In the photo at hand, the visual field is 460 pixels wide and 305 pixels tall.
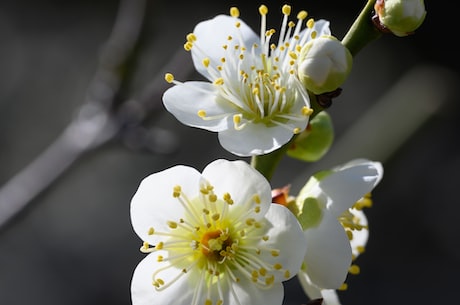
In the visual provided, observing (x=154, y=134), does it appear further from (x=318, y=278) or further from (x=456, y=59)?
(x=456, y=59)

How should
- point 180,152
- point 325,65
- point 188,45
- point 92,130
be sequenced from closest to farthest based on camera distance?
point 325,65, point 188,45, point 92,130, point 180,152

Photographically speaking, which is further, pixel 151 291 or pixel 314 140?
pixel 314 140

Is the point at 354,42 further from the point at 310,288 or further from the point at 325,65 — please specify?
the point at 310,288

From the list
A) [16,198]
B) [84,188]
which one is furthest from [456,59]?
[16,198]

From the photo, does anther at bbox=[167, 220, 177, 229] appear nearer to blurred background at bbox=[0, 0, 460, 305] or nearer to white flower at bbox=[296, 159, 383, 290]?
white flower at bbox=[296, 159, 383, 290]

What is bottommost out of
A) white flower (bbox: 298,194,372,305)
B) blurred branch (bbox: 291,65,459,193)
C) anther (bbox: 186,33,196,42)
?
blurred branch (bbox: 291,65,459,193)

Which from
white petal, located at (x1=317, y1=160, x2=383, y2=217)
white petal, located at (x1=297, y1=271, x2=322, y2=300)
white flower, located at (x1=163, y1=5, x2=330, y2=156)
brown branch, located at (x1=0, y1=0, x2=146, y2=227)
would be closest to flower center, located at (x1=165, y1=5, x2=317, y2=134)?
white flower, located at (x1=163, y1=5, x2=330, y2=156)

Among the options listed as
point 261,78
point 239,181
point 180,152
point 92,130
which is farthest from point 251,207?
point 180,152

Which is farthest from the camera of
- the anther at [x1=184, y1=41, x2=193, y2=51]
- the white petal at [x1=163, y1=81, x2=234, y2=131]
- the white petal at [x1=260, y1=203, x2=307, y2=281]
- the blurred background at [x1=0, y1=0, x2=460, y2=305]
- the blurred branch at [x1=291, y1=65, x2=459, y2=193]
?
the blurred background at [x1=0, y1=0, x2=460, y2=305]
